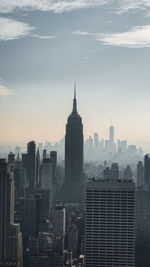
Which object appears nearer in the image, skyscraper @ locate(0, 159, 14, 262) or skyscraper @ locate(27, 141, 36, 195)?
skyscraper @ locate(0, 159, 14, 262)

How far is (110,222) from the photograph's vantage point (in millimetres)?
14102

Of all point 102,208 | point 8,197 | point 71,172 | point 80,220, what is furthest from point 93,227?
point 71,172

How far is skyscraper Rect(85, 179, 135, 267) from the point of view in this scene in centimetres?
1397

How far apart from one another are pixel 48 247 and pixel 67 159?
62.2 feet

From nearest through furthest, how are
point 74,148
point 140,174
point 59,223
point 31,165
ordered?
point 59,223 → point 31,165 → point 140,174 → point 74,148

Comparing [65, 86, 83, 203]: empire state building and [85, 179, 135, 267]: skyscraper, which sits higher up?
[65, 86, 83, 203]: empire state building

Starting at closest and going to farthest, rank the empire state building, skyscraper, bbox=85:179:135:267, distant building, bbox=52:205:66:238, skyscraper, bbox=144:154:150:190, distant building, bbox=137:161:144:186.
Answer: skyscraper, bbox=85:179:135:267 → distant building, bbox=52:205:66:238 → skyscraper, bbox=144:154:150:190 → distant building, bbox=137:161:144:186 → the empire state building

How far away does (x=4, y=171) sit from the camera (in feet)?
62.0

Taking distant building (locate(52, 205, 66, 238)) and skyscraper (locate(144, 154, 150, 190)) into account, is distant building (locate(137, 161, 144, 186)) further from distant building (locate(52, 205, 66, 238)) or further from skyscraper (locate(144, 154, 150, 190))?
distant building (locate(52, 205, 66, 238))

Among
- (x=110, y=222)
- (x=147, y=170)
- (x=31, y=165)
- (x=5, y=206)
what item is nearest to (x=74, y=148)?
(x=31, y=165)

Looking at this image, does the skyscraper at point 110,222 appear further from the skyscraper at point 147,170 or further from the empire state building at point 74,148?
the empire state building at point 74,148

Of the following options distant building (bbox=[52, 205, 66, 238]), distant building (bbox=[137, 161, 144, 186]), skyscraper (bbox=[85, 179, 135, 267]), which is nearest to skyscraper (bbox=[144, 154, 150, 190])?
distant building (bbox=[137, 161, 144, 186])

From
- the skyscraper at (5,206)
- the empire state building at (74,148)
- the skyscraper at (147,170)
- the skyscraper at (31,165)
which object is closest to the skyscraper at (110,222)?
the skyscraper at (5,206)

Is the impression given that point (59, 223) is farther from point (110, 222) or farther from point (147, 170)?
point (147, 170)
